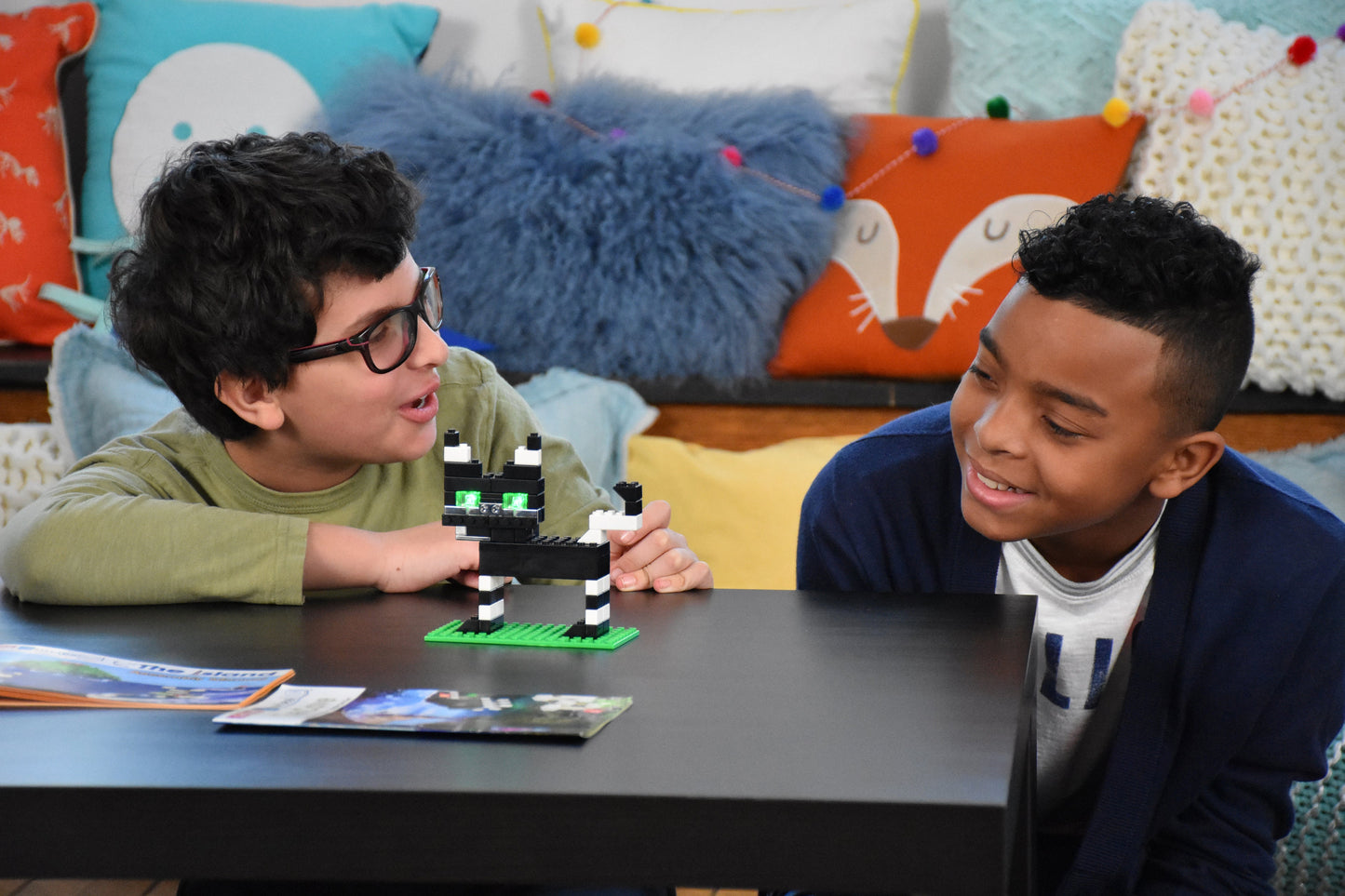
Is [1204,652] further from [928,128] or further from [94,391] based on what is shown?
[94,391]

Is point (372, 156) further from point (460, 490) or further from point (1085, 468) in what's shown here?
point (1085, 468)

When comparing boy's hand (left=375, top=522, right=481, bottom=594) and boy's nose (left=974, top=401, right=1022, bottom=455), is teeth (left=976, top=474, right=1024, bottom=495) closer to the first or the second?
boy's nose (left=974, top=401, right=1022, bottom=455)

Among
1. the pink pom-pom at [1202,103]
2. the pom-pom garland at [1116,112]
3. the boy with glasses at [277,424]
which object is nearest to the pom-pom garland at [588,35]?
the pom-pom garland at [1116,112]

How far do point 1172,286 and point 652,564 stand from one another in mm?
463

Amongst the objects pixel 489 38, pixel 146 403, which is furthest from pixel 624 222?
pixel 146 403

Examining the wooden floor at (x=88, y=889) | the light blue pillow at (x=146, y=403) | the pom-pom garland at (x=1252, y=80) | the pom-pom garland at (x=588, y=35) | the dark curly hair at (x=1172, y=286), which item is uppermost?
the pom-pom garland at (x=588, y=35)

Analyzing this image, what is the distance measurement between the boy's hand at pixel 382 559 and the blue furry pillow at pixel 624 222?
101cm

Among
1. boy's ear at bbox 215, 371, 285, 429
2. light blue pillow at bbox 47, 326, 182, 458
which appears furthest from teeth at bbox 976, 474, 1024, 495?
light blue pillow at bbox 47, 326, 182, 458

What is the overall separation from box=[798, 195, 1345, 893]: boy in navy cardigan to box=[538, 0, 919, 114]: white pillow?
3.67 feet

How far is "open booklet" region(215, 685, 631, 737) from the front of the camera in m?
0.68

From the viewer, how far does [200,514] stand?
3.32 feet

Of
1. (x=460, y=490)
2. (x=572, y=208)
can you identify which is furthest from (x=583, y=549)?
(x=572, y=208)

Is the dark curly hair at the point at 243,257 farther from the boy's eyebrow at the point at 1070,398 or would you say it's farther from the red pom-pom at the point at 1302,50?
the red pom-pom at the point at 1302,50

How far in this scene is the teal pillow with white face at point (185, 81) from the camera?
87.1 inches
